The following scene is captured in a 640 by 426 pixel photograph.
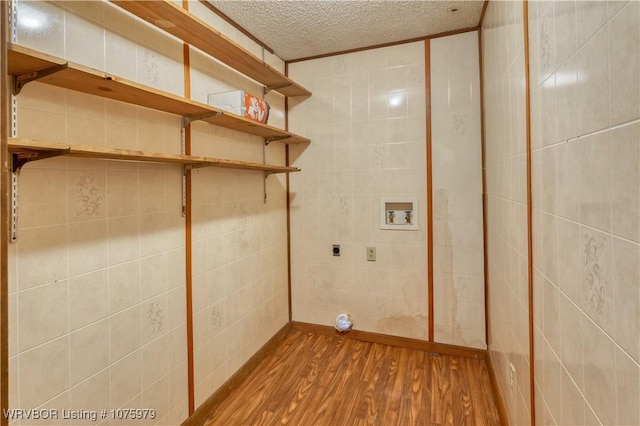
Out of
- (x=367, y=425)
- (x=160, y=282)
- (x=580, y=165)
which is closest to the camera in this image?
(x=580, y=165)

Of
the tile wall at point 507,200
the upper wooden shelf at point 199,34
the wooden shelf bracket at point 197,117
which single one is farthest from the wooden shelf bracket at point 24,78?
the tile wall at point 507,200

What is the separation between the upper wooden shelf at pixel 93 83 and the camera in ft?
3.14

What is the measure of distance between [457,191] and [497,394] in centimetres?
137

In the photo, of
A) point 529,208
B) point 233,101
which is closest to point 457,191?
point 529,208

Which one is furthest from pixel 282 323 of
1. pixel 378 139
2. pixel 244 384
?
pixel 378 139

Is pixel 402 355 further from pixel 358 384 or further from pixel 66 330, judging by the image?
pixel 66 330

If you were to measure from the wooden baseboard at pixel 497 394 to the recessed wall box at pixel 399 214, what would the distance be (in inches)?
42.4

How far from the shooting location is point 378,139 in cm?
271

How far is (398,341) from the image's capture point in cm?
269

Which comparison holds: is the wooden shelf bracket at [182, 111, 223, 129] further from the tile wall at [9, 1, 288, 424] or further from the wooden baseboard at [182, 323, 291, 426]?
the wooden baseboard at [182, 323, 291, 426]

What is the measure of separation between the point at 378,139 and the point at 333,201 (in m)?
0.65

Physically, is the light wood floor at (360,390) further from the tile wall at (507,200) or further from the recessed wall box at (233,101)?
the recessed wall box at (233,101)

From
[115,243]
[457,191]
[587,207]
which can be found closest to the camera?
[587,207]

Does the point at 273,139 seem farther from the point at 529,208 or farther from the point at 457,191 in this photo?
the point at 529,208
